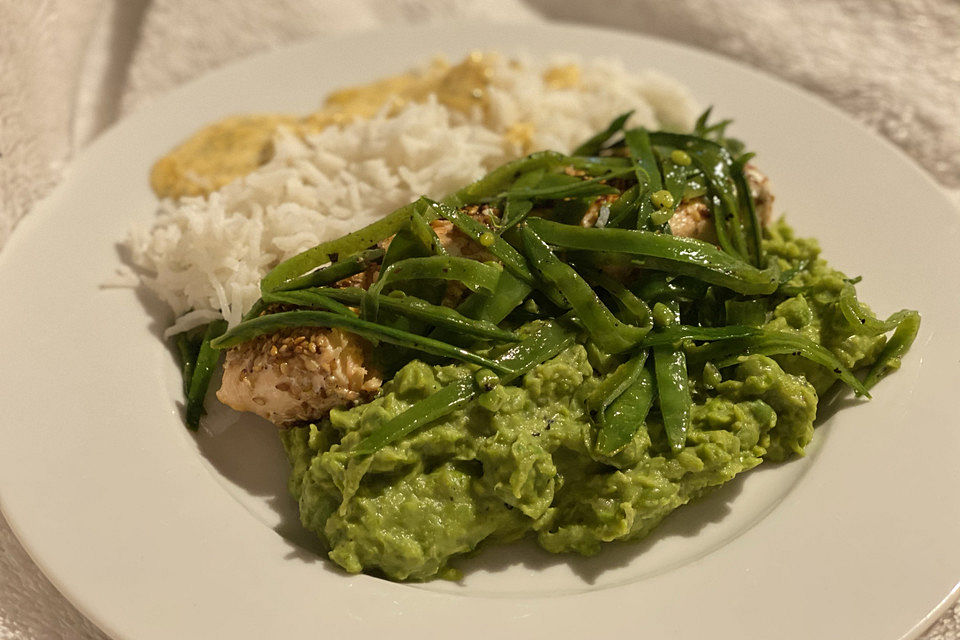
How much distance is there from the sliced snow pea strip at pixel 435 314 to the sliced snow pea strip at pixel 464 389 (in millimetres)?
76

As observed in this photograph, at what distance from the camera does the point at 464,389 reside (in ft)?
8.99

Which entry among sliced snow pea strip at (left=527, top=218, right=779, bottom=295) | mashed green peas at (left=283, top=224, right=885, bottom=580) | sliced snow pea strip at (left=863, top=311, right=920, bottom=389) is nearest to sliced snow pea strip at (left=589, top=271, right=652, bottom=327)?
sliced snow pea strip at (left=527, top=218, right=779, bottom=295)

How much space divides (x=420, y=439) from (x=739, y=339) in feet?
4.11

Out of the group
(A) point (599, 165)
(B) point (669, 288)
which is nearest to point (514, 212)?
(A) point (599, 165)

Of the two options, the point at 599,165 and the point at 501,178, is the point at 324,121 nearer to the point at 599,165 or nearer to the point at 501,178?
the point at 501,178

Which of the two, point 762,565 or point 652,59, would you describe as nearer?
point 762,565

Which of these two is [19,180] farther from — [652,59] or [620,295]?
[652,59]

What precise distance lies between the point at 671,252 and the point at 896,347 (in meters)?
0.96

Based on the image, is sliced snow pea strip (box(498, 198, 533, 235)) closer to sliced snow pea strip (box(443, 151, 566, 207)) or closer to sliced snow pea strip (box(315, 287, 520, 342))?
sliced snow pea strip (box(443, 151, 566, 207))

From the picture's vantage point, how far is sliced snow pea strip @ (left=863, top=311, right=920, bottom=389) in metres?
3.10

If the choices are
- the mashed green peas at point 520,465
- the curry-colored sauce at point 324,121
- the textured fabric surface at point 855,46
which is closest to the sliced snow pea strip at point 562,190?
the mashed green peas at point 520,465

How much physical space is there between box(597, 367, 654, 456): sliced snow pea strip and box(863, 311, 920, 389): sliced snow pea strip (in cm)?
95

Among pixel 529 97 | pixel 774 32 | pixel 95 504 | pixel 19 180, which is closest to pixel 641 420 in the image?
pixel 95 504

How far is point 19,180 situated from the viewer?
4.24 m
